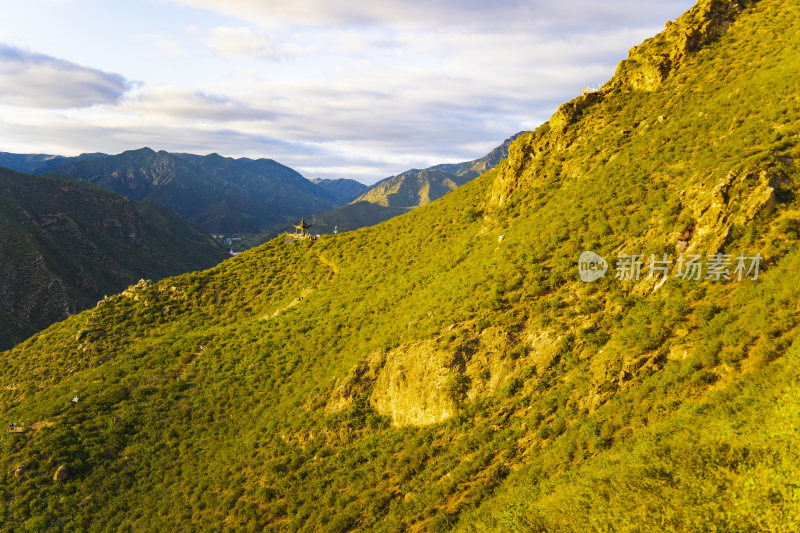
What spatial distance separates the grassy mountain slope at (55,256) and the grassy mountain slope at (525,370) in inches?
3750

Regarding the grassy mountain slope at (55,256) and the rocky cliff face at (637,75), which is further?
the grassy mountain slope at (55,256)

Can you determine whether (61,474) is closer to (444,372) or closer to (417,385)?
(417,385)

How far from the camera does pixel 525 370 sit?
21.8m

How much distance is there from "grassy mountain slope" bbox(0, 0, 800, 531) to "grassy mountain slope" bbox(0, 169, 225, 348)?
313 feet

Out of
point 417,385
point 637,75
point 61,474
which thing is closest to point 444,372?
point 417,385

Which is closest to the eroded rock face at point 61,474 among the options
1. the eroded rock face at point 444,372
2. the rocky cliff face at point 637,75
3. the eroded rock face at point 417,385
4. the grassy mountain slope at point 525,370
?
the grassy mountain slope at point 525,370

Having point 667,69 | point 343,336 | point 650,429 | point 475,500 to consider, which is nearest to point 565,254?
point 650,429

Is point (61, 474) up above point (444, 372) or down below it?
below

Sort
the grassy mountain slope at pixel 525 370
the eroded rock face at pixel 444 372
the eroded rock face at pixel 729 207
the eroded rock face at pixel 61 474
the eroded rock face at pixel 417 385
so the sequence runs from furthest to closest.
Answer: the eroded rock face at pixel 61 474, the eroded rock face at pixel 417 385, the eroded rock face at pixel 444 372, the eroded rock face at pixel 729 207, the grassy mountain slope at pixel 525 370

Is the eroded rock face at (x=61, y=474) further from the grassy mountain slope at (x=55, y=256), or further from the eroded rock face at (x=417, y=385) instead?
the grassy mountain slope at (x=55, y=256)

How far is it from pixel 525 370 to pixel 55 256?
618 ft

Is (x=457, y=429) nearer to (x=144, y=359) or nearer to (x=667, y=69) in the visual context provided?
(x=144, y=359)

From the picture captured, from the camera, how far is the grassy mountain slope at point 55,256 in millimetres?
114438

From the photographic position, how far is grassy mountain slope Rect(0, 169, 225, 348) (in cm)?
11444
